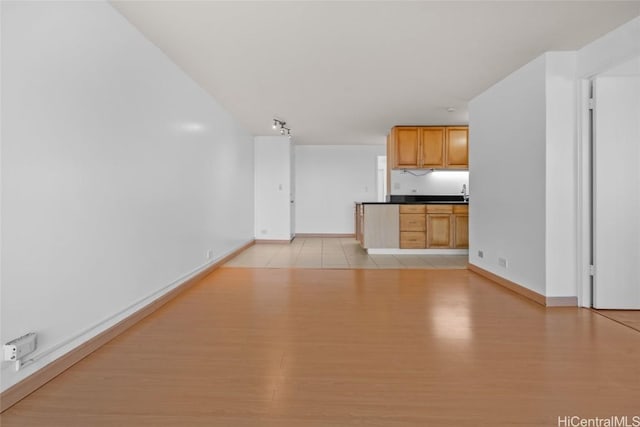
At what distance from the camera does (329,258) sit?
562 centimetres

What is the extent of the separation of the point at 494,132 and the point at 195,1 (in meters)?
3.31

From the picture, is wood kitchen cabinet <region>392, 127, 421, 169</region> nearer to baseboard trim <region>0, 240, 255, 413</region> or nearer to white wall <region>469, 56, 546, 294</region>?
white wall <region>469, 56, 546, 294</region>

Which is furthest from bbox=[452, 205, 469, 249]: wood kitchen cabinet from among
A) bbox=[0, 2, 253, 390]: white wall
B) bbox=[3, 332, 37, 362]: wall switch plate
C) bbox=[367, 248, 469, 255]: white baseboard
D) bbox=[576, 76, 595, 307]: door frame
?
bbox=[3, 332, 37, 362]: wall switch plate

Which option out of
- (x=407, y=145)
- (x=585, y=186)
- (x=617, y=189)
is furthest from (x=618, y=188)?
(x=407, y=145)

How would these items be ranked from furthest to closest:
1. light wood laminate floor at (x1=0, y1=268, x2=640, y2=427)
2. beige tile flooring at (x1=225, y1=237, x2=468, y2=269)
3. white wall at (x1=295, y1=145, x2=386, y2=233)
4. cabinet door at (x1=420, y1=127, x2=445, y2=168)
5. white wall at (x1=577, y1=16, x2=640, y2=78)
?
white wall at (x1=295, y1=145, x2=386, y2=233) < cabinet door at (x1=420, y1=127, x2=445, y2=168) < beige tile flooring at (x1=225, y1=237, x2=468, y2=269) < white wall at (x1=577, y1=16, x2=640, y2=78) < light wood laminate floor at (x1=0, y1=268, x2=640, y2=427)

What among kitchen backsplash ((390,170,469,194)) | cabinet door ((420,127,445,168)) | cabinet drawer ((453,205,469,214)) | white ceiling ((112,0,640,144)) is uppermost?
white ceiling ((112,0,640,144))

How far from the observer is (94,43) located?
2.15 m

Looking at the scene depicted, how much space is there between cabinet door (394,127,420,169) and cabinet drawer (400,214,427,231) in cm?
100

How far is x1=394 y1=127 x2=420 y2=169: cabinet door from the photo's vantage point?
6.40m

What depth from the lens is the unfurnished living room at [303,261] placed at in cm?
159

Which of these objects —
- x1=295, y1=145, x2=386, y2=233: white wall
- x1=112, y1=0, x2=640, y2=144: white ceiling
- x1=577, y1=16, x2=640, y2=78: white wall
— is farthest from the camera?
x1=295, y1=145, x2=386, y2=233: white wall

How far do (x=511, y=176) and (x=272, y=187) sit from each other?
16.3 feet

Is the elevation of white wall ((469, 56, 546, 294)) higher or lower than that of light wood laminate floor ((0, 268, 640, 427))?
higher

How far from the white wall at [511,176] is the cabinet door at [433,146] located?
1.76m
